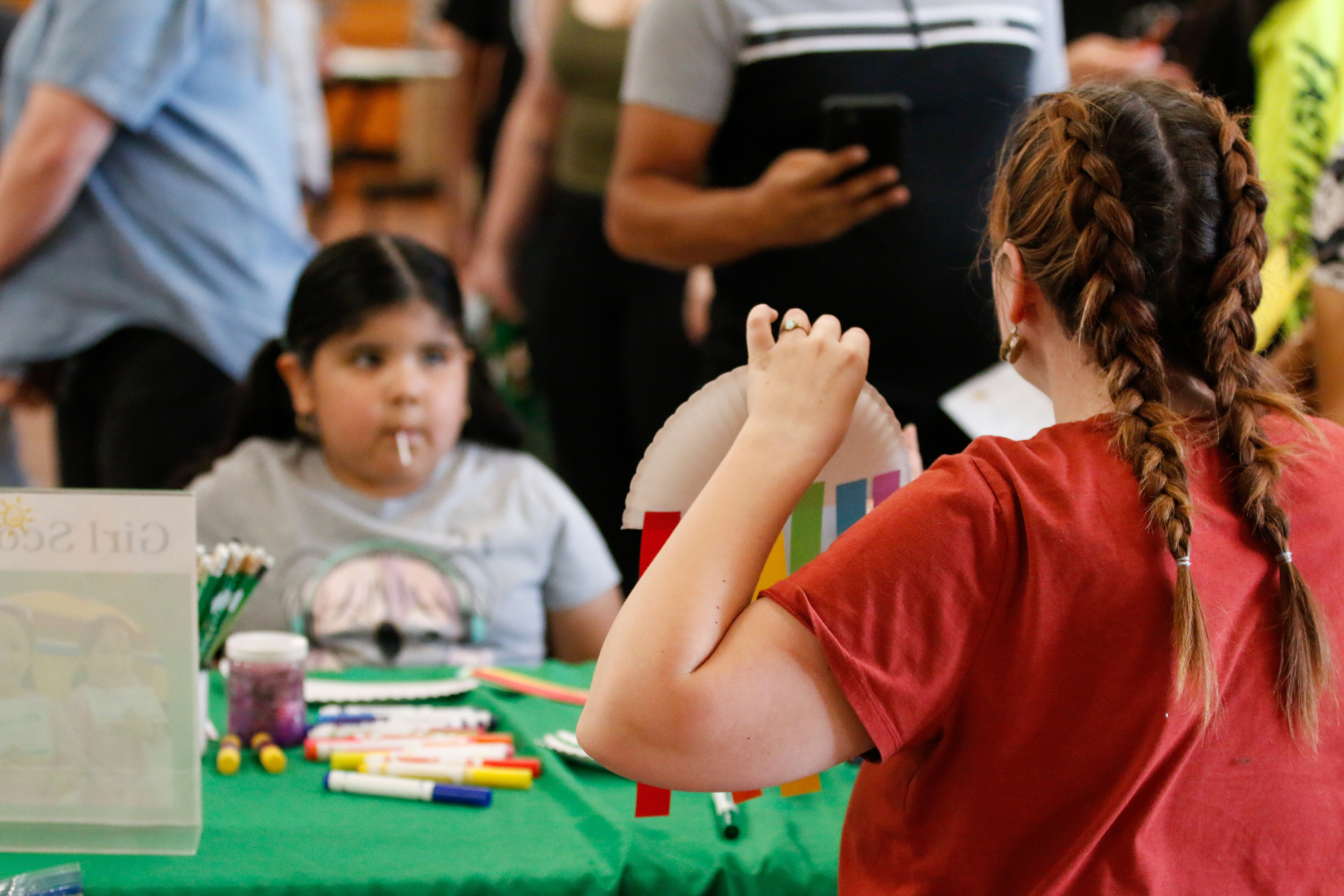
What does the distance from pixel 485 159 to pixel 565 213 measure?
48.2 inches

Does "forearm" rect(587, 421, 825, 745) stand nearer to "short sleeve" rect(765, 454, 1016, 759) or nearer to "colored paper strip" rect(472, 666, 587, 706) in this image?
"short sleeve" rect(765, 454, 1016, 759)

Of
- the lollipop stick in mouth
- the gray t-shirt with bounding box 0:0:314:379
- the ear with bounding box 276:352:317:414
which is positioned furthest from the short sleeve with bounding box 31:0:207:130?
the lollipop stick in mouth

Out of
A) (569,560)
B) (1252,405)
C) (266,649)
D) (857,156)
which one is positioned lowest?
(569,560)

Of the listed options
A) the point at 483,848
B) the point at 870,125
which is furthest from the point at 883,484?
the point at 870,125

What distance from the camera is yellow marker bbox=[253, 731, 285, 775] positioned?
1091 millimetres

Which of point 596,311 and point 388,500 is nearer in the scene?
point 388,500

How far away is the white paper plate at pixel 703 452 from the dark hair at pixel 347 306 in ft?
3.02

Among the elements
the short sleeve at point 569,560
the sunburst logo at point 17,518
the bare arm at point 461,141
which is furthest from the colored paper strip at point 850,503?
the bare arm at point 461,141

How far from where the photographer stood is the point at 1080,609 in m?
0.73

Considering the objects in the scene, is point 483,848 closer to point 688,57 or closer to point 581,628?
point 581,628

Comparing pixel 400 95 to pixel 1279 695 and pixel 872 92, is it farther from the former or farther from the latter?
pixel 1279 695

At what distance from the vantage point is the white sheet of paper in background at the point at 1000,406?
1458mm

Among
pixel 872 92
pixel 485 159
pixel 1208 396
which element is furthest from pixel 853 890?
pixel 485 159

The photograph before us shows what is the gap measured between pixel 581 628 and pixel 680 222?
600mm
